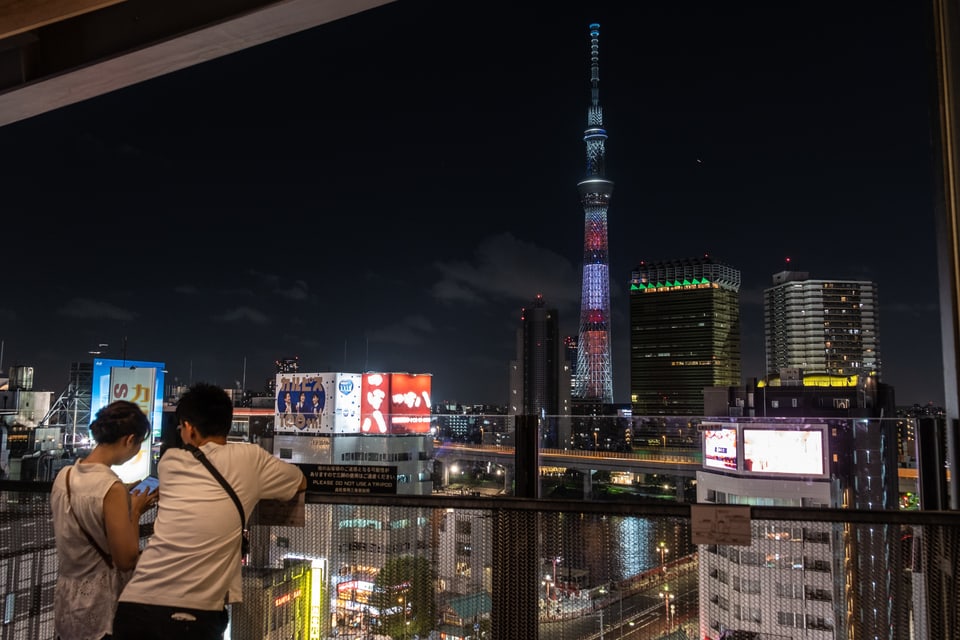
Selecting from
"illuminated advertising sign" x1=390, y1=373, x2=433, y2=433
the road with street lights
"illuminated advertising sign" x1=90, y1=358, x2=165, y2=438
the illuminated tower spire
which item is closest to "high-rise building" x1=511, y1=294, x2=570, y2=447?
the illuminated tower spire

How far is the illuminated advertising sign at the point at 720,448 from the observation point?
35062 millimetres

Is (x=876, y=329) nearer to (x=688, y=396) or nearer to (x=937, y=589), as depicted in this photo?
(x=688, y=396)

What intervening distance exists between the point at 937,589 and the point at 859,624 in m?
0.42

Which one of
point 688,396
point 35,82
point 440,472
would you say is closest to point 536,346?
point 688,396

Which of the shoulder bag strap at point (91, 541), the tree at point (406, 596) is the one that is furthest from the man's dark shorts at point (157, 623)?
the tree at point (406, 596)

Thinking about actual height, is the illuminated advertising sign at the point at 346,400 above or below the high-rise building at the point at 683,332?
below

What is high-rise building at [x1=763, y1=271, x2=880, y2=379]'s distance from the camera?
116m

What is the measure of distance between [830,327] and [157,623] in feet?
437

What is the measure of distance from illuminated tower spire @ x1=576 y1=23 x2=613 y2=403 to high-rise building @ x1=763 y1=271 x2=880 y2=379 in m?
31.2

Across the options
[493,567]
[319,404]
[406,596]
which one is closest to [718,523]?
[493,567]

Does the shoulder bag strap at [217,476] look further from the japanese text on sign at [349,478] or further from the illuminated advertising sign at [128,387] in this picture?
the illuminated advertising sign at [128,387]

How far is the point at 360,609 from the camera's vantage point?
11.0 ft

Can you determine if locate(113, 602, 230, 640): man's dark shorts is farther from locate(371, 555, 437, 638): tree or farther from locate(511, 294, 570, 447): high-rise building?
locate(511, 294, 570, 447): high-rise building

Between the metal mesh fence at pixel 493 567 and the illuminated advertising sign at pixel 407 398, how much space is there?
3869 centimetres
